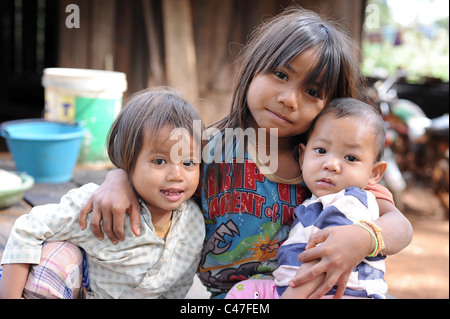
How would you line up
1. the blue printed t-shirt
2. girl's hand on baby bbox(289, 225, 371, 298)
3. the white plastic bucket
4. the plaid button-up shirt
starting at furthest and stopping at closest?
the white plastic bucket, the blue printed t-shirt, the plaid button-up shirt, girl's hand on baby bbox(289, 225, 371, 298)

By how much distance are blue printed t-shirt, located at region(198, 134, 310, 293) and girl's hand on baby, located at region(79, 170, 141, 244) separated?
0.81 ft

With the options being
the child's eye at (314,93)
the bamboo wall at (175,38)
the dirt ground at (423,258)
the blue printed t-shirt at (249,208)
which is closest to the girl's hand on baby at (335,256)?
the blue printed t-shirt at (249,208)

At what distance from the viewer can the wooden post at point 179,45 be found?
4.31m

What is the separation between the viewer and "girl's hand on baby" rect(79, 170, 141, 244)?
4.40 feet

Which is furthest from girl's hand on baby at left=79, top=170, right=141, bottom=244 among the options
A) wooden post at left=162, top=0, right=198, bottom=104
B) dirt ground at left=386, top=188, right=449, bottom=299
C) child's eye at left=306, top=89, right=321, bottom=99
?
wooden post at left=162, top=0, right=198, bottom=104

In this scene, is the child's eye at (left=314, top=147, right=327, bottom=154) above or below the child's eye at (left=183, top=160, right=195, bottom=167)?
above

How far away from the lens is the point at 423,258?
4402mm

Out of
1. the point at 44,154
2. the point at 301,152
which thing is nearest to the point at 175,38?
the point at 44,154

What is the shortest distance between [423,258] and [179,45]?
110 inches

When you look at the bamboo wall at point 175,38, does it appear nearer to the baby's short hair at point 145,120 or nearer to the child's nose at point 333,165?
the baby's short hair at point 145,120

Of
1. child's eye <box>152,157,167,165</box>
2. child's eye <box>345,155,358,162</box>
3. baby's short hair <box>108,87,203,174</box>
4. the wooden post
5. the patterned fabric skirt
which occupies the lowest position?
the patterned fabric skirt

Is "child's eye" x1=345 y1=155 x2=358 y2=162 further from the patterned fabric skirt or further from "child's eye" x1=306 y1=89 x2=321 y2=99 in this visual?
the patterned fabric skirt

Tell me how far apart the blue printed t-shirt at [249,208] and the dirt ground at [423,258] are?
6.02 ft
